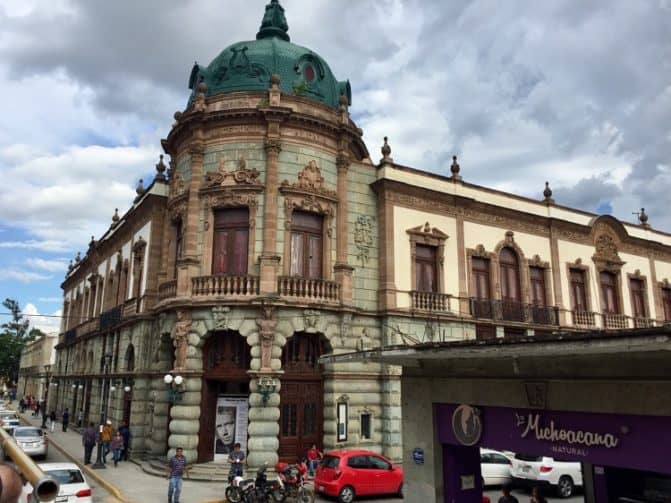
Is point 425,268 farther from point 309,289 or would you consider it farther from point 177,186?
point 177,186

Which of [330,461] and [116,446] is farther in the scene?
[116,446]

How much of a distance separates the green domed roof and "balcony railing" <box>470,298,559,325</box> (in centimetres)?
1234

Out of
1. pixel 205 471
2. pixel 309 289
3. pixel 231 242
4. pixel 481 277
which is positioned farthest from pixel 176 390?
pixel 481 277

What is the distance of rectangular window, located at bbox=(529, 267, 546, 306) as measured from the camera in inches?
1189

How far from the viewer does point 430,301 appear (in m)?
25.8

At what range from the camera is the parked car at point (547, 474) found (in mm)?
19125

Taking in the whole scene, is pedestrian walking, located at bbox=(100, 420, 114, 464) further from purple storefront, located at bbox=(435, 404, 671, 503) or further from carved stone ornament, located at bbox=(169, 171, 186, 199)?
purple storefront, located at bbox=(435, 404, 671, 503)

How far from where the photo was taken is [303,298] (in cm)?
2256

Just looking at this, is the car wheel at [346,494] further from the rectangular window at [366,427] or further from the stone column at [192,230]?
the stone column at [192,230]

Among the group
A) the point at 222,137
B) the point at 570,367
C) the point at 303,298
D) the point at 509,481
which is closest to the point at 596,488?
the point at 570,367

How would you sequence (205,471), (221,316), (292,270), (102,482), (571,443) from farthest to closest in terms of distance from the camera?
(292,270)
(221,316)
(205,471)
(102,482)
(571,443)

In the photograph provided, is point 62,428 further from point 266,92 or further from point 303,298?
point 266,92

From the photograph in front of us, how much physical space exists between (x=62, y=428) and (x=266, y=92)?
28931 mm

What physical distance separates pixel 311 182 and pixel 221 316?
275 inches
